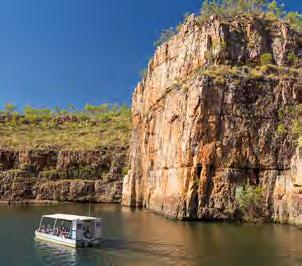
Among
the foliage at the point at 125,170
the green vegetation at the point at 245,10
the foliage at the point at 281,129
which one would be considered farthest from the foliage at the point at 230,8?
the foliage at the point at 125,170

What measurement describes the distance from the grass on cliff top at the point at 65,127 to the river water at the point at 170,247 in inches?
2626

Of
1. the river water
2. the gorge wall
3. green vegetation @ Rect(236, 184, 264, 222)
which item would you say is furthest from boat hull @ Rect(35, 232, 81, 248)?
the gorge wall

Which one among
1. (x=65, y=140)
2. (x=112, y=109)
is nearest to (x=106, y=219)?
(x=65, y=140)

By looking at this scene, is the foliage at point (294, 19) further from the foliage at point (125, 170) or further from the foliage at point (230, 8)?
the foliage at point (125, 170)

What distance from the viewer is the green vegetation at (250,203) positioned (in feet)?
199

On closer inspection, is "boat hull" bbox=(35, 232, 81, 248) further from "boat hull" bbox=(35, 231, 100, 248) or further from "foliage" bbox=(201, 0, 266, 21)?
"foliage" bbox=(201, 0, 266, 21)

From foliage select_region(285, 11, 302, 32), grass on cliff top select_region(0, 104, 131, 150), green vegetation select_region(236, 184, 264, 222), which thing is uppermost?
foliage select_region(285, 11, 302, 32)

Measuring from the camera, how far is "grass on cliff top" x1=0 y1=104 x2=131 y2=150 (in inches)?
4878

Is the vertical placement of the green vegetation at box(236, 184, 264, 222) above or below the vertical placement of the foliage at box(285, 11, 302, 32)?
below

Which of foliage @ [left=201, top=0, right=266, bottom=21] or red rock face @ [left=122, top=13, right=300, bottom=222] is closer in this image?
red rock face @ [left=122, top=13, right=300, bottom=222]

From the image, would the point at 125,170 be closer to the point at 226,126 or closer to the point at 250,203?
the point at 226,126

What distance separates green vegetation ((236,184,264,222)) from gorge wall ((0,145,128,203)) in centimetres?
4867

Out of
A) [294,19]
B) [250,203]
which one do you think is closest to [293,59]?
[294,19]

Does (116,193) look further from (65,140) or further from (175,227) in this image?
(175,227)
